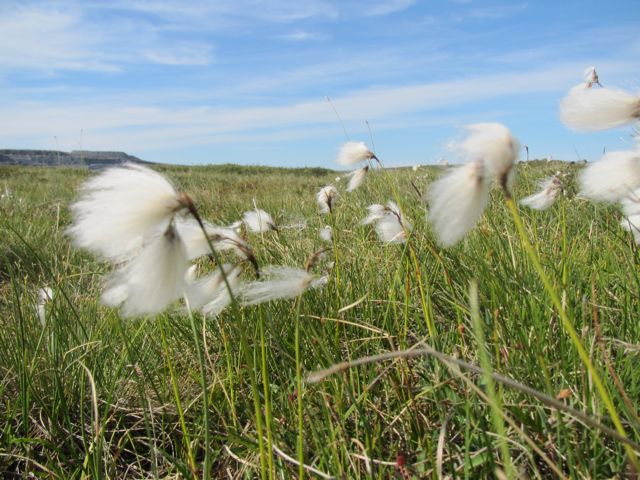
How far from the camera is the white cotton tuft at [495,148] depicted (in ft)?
3.01

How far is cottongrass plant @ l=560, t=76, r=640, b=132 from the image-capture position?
1.13 meters

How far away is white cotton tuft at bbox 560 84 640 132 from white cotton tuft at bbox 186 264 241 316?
0.90 meters

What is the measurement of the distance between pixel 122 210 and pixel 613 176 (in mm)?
1050

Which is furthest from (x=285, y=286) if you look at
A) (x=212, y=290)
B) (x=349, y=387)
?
(x=349, y=387)

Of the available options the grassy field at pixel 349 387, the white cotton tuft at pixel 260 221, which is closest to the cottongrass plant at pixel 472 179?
the grassy field at pixel 349 387

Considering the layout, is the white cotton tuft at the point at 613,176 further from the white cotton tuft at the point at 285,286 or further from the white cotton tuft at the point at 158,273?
the white cotton tuft at the point at 158,273

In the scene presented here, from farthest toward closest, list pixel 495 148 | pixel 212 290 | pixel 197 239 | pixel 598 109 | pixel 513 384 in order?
1. pixel 212 290
2. pixel 197 239
3. pixel 598 109
4. pixel 495 148
5. pixel 513 384

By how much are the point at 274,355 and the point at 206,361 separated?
0.94ft

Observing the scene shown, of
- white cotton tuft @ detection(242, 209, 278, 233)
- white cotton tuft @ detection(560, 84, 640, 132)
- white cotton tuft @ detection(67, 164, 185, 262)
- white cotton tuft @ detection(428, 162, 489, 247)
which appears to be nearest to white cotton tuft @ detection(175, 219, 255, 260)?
white cotton tuft @ detection(67, 164, 185, 262)

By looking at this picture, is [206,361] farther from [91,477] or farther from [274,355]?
[91,477]

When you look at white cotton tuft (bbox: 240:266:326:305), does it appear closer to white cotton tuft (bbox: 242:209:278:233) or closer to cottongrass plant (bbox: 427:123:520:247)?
cottongrass plant (bbox: 427:123:520:247)

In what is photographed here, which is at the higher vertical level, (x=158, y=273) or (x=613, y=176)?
(x=613, y=176)

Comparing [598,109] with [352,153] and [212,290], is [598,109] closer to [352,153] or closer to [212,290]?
[212,290]

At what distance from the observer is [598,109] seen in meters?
1.15
